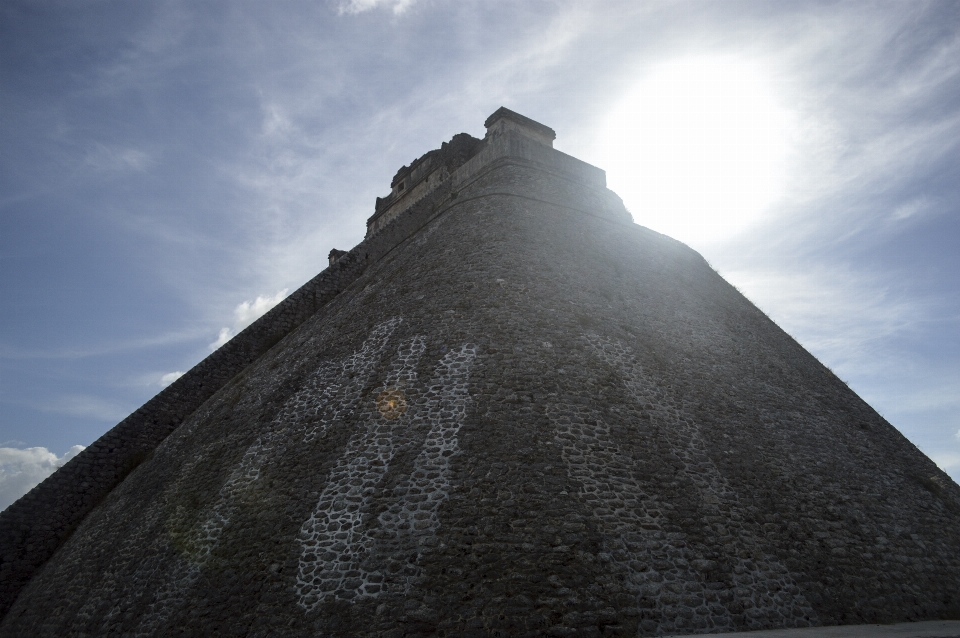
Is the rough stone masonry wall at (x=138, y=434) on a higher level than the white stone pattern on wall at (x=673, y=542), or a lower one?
higher

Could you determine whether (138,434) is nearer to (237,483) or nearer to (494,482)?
(237,483)

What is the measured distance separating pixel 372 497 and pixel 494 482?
6.36ft

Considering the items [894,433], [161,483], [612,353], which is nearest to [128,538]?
[161,483]

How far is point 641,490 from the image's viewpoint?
865 cm

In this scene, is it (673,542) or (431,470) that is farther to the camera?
(431,470)

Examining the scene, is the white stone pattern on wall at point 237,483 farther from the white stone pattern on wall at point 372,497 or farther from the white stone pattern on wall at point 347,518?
the white stone pattern on wall at point 372,497

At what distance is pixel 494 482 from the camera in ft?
27.0

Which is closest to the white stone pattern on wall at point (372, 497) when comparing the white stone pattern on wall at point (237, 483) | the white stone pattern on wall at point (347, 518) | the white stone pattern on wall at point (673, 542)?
the white stone pattern on wall at point (347, 518)

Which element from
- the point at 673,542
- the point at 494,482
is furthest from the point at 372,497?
the point at 673,542

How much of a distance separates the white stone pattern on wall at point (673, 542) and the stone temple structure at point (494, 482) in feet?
0.12

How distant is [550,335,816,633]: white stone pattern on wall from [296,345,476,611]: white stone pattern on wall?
199cm

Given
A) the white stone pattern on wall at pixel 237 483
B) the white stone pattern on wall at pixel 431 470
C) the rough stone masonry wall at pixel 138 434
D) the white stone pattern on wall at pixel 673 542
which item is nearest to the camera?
the white stone pattern on wall at pixel 673 542

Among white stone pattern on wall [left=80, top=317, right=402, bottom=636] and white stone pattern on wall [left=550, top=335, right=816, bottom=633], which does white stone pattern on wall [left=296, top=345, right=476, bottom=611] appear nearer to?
white stone pattern on wall [left=80, top=317, right=402, bottom=636]

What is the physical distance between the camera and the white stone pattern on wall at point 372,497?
743cm
